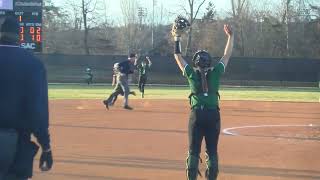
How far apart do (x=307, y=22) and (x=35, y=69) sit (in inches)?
2574

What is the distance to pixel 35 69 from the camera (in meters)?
5.01

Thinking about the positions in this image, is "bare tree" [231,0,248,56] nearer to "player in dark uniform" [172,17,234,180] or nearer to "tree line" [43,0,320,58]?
"tree line" [43,0,320,58]

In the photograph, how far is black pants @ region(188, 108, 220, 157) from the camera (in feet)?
24.4

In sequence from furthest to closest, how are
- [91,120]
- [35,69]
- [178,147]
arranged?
1. [91,120]
2. [178,147]
3. [35,69]

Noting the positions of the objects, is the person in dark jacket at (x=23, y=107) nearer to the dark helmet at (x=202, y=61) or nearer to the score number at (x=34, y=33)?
the dark helmet at (x=202, y=61)

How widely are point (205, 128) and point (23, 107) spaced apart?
3000 millimetres

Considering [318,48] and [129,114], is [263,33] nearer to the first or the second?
[318,48]

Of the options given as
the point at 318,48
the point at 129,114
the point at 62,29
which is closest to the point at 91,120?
the point at 129,114

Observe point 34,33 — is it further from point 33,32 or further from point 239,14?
point 239,14

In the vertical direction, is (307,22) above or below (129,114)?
above

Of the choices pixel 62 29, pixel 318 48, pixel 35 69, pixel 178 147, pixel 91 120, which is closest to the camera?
pixel 35 69

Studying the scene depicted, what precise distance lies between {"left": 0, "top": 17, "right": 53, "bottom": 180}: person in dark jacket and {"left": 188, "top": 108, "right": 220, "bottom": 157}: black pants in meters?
2.78

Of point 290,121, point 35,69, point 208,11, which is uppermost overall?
point 208,11

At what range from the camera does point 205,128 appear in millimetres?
7504
